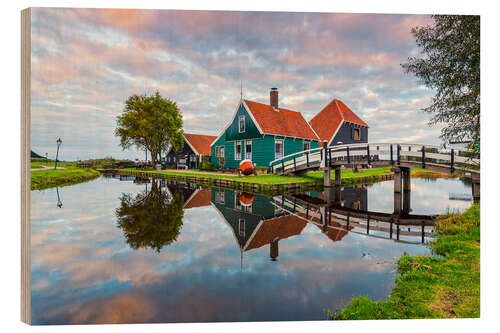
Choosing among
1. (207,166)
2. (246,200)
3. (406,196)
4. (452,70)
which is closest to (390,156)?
(406,196)

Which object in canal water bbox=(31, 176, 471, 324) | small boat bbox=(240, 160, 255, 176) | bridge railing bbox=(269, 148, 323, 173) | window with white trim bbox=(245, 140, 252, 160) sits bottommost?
canal water bbox=(31, 176, 471, 324)

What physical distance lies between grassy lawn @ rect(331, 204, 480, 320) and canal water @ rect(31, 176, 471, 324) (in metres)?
0.18

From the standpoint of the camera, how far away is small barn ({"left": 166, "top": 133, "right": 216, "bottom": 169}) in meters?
22.7

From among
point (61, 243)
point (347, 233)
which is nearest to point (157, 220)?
point (61, 243)

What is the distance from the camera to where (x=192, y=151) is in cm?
2295

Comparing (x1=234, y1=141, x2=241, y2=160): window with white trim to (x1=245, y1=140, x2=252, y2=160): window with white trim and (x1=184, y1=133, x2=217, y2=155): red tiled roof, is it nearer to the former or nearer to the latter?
(x1=245, y1=140, x2=252, y2=160): window with white trim

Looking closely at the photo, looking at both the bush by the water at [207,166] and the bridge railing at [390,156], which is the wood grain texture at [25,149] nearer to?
the bridge railing at [390,156]

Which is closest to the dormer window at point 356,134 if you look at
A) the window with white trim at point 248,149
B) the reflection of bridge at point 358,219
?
the window with white trim at point 248,149

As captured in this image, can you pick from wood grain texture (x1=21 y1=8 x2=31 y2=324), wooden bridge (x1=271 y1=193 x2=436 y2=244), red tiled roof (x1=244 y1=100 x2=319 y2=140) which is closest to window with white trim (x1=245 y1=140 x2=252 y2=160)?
Result: red tiled roof (x1=244 y1=100 x2=319 y2=140)

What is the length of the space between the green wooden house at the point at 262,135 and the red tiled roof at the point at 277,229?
29.0ft

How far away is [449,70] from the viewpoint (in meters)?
4.96

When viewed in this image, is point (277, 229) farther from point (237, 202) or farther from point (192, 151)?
point (192, 151)

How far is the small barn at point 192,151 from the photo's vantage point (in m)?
22.7

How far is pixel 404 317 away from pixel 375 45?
4.58m
